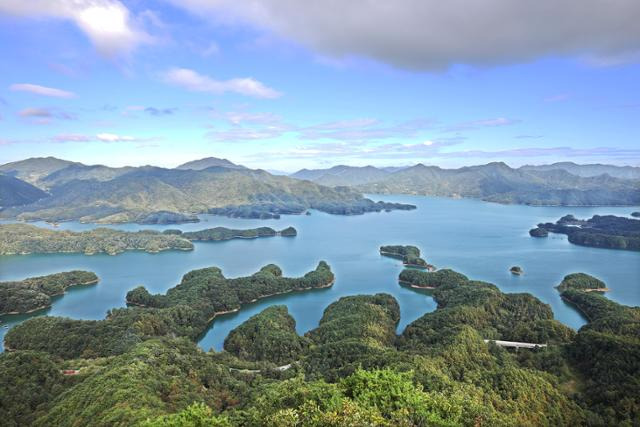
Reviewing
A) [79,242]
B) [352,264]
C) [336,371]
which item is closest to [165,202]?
[79,242]

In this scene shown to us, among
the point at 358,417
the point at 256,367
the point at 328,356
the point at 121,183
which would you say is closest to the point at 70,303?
the point at 256,367

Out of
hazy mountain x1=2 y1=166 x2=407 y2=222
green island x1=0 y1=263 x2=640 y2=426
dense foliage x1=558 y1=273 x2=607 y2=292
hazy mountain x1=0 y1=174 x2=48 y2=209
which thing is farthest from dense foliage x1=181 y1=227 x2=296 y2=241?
hazy mountain x1=0 y1=174 x2=48 y2=209

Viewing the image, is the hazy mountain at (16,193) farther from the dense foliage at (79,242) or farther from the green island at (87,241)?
the dense foliage at (79,242)

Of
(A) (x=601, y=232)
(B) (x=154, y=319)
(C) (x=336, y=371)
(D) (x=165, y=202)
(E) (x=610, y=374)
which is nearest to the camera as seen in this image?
(E) (x=610, y=374)

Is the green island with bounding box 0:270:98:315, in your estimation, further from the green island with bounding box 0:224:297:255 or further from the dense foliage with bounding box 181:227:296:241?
the dense foliage with bounding box 181:227:296:241

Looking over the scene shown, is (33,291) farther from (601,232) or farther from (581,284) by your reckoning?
(601,232)

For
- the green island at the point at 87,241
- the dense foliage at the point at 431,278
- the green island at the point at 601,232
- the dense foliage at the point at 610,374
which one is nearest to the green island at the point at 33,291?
the green island at the point at 87,241

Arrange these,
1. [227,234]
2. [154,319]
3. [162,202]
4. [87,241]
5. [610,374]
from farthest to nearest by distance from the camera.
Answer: [162,202], [227,234], [87,241], [154,319], [610,374]
